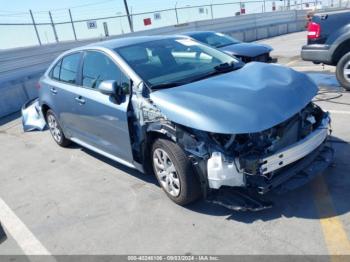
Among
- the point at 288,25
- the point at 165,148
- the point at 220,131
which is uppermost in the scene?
the point at 220,131

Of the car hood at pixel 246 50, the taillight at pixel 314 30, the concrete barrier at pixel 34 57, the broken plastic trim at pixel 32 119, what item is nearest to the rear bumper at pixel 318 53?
the taillight at pixel 314 30

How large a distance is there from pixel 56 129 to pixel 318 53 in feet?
17.0

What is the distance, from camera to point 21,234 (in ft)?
12.8

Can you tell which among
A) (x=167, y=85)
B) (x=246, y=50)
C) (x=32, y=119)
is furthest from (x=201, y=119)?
(x=246, y=50)

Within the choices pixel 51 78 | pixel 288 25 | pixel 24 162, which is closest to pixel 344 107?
pixel 51 78

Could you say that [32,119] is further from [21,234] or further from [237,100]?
[237,100]

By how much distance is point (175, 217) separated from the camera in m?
3.74

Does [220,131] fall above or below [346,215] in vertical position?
above

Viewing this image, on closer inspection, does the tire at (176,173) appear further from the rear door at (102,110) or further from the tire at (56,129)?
the tire at (56,129)

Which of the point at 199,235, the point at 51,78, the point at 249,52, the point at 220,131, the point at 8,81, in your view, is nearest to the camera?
the point at 220,131

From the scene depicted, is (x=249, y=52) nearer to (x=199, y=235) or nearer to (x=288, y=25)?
(x=199, y=235)

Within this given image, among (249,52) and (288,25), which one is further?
(288,25)

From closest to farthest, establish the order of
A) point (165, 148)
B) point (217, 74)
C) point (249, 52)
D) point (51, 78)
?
point (165, 148) < point (217, 74) < point (51, 78) < point (249, 52)

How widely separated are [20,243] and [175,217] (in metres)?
1.62
